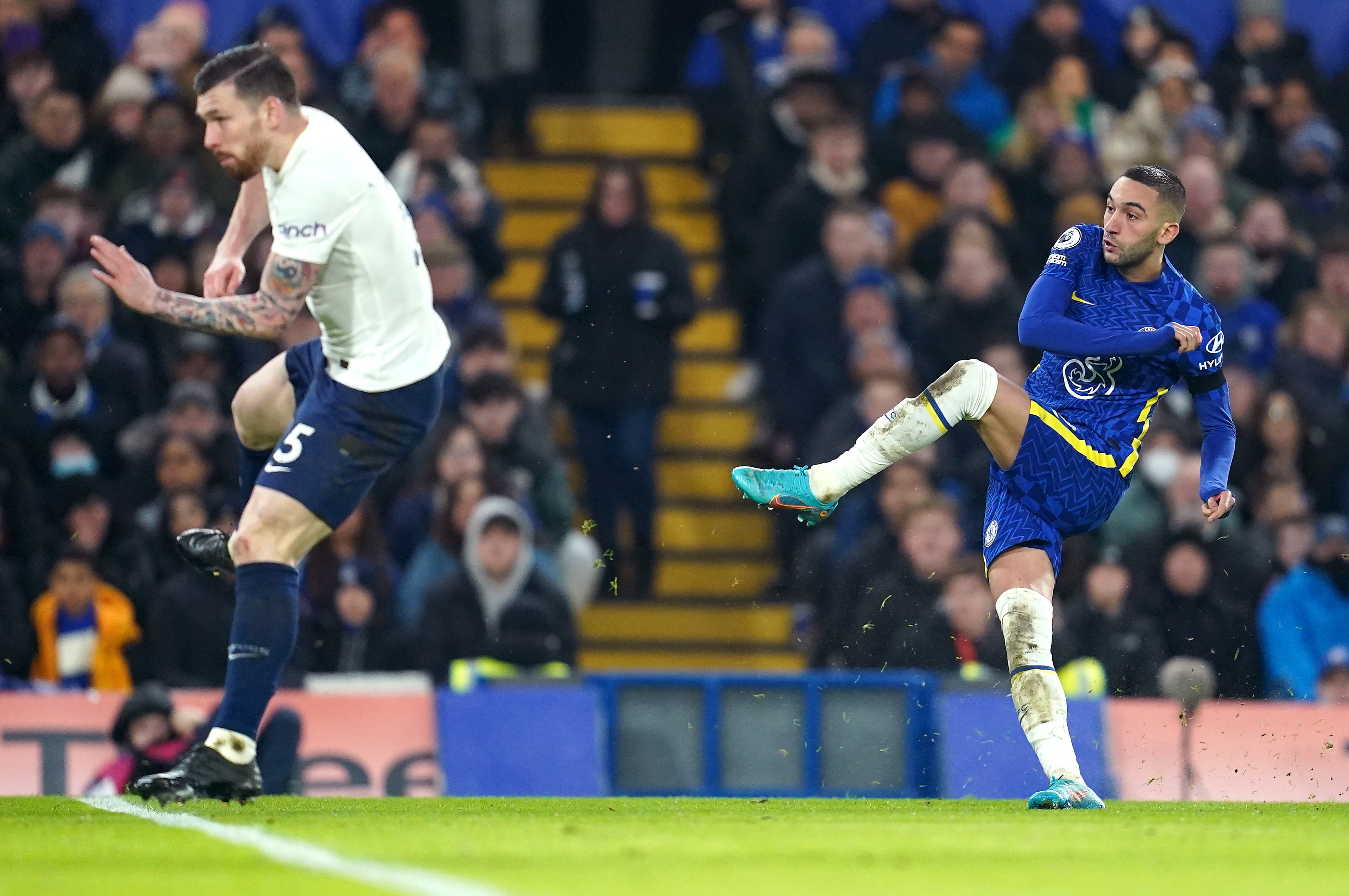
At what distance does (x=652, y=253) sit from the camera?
13.3 metres

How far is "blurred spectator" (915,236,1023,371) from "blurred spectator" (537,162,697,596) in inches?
61.8

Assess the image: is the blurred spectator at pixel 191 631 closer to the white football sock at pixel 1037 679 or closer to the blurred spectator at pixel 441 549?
the blurred spectator at pixel 441 549

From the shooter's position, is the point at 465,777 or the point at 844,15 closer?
the point at 465,777

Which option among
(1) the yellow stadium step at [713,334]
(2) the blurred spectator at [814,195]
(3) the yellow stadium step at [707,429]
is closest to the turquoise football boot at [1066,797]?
(2) the blurred spectator at [814,195]

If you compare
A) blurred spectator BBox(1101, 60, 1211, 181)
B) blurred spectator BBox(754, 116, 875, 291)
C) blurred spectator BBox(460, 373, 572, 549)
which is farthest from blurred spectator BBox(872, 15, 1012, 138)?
blurred spectator BBox(460, 373, 572, 549)

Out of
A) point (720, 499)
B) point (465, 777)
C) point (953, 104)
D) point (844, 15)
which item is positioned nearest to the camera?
point (465, 777)

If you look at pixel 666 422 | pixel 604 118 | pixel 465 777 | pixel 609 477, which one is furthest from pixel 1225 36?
pixel 465 777

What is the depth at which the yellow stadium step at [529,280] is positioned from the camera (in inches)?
611

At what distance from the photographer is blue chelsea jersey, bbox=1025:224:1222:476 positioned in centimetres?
778

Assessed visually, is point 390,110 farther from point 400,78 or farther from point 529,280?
point 529,280

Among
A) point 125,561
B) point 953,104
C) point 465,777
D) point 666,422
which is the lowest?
point 465,777

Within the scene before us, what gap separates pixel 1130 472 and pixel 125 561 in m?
5.98

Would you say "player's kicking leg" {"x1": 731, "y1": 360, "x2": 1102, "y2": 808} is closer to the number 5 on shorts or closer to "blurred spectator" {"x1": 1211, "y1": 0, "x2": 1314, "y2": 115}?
the number 5 on shorts

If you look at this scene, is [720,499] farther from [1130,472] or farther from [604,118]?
[1130,472]
